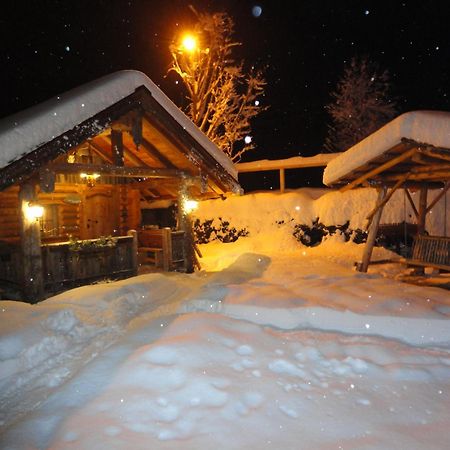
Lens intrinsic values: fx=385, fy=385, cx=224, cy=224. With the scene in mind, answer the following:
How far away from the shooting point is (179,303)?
27.9ft

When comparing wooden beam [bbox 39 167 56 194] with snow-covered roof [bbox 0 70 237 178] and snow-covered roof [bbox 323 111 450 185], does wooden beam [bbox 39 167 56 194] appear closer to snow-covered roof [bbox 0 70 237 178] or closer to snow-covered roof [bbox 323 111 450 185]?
snow-covered roof [bbox 0 70 237 178]

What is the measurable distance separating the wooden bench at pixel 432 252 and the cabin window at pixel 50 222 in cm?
1207

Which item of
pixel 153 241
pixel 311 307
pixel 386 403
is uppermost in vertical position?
pixel 153 241

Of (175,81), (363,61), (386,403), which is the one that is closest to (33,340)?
(386,403)

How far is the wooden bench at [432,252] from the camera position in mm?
10586

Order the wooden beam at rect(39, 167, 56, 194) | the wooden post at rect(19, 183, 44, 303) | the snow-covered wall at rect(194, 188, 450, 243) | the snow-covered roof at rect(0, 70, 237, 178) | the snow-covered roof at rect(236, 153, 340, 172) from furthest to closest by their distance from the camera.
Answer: the snow-covered roof at rect(236, 153, 340, 172)
the snow-covered wall at rect(194, 188, 450, 243)
the wooden post at rect(19, 183, 44, 303)
the wooden beam at rect(39, 167, 56, 194)
the snow-covered roof at rect(0, 70, 237, 178)

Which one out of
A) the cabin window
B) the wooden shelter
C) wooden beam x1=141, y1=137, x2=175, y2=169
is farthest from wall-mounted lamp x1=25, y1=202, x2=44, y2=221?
the wooden shelter

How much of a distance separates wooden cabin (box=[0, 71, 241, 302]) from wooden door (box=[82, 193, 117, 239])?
0.12 ft

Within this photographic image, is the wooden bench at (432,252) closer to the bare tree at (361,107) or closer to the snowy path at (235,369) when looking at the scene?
the snowy path at (235,369)

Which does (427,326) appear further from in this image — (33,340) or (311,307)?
(33,340)

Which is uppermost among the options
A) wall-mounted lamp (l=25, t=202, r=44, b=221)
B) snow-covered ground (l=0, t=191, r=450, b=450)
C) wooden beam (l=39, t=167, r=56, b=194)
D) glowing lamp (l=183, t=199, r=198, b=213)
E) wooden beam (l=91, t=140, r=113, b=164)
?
wooden beam (l=91, t=140, r=113, b=164)

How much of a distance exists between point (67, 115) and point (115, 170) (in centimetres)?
212

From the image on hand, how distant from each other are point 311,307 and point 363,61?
24879 mm

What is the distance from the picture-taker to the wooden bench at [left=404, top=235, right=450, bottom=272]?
10.6m
